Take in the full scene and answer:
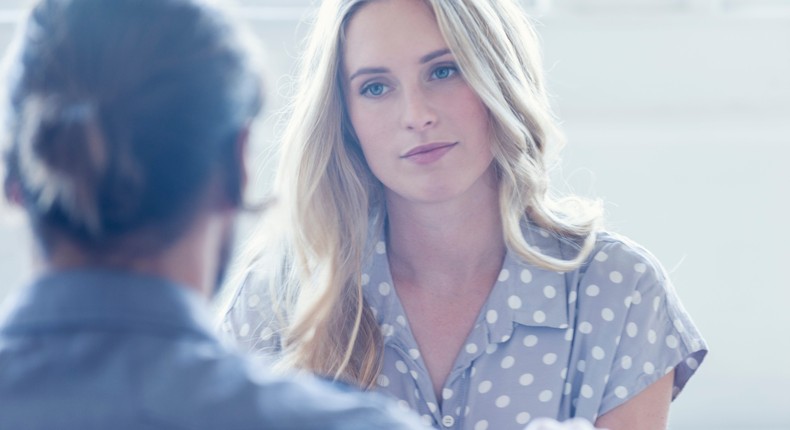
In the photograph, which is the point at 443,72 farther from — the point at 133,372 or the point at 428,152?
the point at 133,372

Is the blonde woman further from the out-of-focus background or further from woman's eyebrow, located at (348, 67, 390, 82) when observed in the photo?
the out-of-focus background

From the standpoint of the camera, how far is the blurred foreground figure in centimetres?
70

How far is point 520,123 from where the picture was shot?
5.52ft

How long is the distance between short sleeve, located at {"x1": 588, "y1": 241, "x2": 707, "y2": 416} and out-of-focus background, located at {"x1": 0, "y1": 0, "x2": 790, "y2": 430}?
0.90 metres

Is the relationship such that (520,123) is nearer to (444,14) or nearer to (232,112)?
(444,14)

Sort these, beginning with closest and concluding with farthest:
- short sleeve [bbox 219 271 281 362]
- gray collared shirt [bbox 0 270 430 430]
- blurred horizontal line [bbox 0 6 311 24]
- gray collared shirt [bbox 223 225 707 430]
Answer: gray collared shirt [bbox 0 270 430 430]
gray collared shirt [bbox 223 225 707 430]
short sleeve [bbox 219 271 281 362]
blurred horizontal line [bbox 0 6 311 24]

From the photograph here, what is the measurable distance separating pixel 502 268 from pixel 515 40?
0.35 m

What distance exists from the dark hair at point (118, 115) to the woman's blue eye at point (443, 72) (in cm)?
92

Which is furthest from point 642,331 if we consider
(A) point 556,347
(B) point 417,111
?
(B) point 417,111

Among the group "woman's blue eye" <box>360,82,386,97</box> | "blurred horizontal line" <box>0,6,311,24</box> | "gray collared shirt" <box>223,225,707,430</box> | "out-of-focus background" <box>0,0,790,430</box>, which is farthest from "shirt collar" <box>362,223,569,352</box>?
"blurred horizontal line" <box>0,6,311,24</box>

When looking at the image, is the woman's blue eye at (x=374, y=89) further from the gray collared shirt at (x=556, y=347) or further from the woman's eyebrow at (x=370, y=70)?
the gray collared shirt at (x=556, y=347)

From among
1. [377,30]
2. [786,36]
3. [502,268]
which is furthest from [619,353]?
[786,36]

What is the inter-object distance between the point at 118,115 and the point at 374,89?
0.99 metres

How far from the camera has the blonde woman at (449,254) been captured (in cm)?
161
